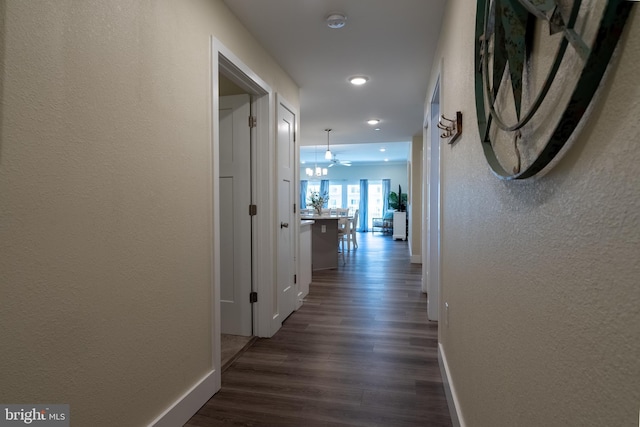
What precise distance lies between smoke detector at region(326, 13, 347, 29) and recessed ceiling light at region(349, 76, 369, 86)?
1034 millimetres

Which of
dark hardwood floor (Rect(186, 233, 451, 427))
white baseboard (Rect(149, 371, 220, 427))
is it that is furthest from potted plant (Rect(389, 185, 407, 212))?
white baseboard (Rect(149, 371, 220, 427))

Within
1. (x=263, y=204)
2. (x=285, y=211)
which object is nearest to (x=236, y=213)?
(x=263, y=204)

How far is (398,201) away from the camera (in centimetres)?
1209

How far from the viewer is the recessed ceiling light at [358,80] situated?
3.37 meters

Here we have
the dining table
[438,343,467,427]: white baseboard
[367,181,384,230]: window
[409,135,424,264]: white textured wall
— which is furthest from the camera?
[367,181,384,230]: window

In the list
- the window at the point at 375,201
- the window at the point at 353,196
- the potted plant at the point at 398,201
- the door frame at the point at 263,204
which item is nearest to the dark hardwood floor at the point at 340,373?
the door frame at the point at 263,204

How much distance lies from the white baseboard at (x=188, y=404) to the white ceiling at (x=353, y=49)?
2281 mm

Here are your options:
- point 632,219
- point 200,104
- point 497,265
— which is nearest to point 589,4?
point 632,219

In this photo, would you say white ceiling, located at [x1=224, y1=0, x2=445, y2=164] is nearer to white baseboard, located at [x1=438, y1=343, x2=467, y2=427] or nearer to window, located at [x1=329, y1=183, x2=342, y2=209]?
white baseboard, located at [x1=438, y1=343, x2=467, y2=427]

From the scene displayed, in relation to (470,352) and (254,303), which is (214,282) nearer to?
(254,303)

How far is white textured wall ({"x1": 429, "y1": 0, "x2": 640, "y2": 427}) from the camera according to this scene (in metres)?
0.44

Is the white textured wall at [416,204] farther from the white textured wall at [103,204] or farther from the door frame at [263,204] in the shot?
the white textured wall at [103,204]

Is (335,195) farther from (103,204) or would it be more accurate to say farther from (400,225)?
(103,204)

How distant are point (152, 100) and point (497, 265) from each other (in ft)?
4.99
